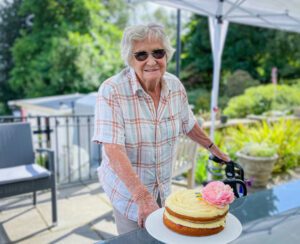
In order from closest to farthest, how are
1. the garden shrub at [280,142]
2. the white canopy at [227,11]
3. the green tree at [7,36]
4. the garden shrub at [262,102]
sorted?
1. the white canopy at [227,11]
2. the garden shrub at [280,142]
3. the garden shrub at [262,102]
4. the green tree at [7,36]

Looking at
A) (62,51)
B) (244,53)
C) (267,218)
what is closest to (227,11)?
(267,218)

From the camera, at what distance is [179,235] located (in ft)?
3.37

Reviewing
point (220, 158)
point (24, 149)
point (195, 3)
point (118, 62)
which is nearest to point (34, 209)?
point (24, 149)

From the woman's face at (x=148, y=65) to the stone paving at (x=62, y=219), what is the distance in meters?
1.75

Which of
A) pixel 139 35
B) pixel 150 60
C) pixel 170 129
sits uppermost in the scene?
pixel 139 35

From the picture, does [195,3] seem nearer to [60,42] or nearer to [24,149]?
[24,149]

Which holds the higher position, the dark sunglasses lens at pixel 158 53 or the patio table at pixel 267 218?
the dark sunglasses lens at pixel 158 53

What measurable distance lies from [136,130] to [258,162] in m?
2.93

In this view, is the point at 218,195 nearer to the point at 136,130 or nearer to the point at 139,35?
the point at 136,130

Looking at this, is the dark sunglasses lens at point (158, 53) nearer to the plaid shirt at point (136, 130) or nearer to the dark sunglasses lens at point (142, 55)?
the dark sunglasses lens at point (142, 55)

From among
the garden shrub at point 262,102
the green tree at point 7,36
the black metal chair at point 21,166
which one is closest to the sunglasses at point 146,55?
the black metal chair at point 21,166

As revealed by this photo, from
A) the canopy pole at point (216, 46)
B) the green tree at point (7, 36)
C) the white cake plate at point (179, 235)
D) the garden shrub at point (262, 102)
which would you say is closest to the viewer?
the white cake plate at point (179, 235)

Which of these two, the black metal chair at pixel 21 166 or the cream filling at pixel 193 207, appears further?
the black metal chair at pixel 21 166

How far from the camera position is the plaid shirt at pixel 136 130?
1349 mm
